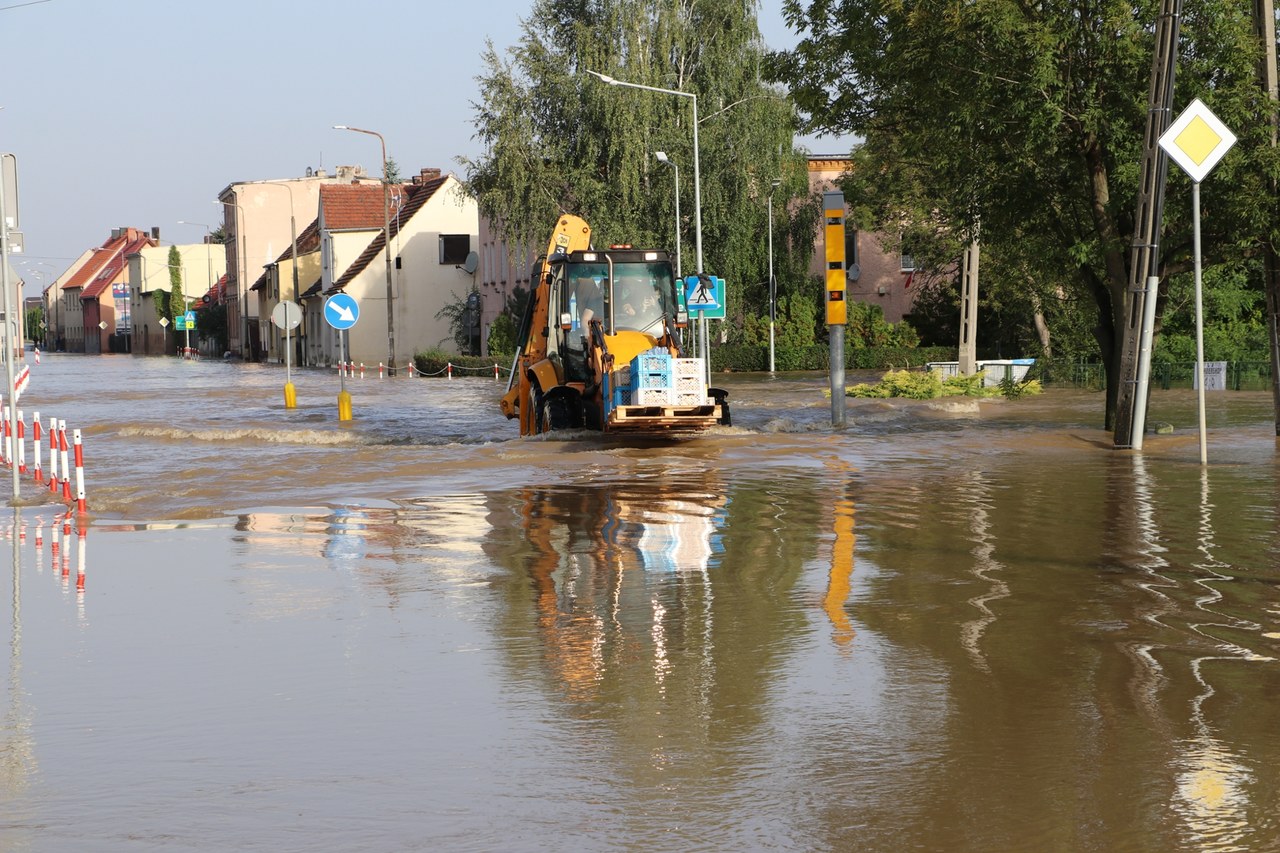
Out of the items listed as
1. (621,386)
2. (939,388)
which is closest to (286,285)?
(939,388)

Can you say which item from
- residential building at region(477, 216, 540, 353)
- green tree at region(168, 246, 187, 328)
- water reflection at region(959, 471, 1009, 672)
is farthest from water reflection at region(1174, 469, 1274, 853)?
green tree at region(168, 246, 187, 328)

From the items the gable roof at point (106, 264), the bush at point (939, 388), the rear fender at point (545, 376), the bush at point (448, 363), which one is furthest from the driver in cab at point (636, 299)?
the gable roof at point (106, 264)

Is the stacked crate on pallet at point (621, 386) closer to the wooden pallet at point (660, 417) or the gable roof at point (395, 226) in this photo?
the wooden pallet at point (660, 417)

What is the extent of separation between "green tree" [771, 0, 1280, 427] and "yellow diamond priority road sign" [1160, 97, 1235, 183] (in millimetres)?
2742

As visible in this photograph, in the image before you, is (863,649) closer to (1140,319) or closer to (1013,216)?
(1140,319)

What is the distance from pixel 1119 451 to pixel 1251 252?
355cm

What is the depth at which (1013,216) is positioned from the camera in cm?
2414

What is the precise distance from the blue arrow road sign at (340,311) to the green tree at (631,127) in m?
22.8

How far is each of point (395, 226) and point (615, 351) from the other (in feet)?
202

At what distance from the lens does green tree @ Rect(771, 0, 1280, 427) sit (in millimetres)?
20984

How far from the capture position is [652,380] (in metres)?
23.0

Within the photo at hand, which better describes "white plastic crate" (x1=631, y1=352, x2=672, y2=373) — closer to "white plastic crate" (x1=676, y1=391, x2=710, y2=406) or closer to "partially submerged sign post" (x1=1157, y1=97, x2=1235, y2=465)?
"white plastic crate" (x1=676, y1=391, x2=710, y2=406)

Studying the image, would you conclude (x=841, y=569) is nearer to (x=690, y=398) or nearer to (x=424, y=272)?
(x=690, y=398)

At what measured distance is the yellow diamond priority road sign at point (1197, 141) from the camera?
1789 centimetres
